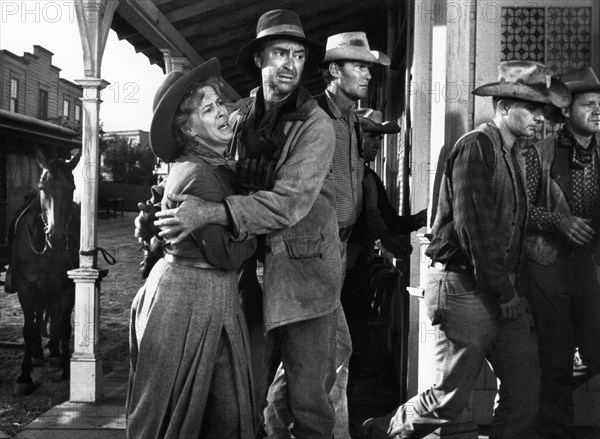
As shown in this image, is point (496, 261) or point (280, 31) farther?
point (496, 261)

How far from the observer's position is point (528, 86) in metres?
3.01

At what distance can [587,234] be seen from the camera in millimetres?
3154

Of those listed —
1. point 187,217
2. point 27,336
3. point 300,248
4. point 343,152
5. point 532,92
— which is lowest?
point 27,336

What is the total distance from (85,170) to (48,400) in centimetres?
159

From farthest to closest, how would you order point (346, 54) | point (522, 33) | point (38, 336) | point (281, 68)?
point (38, 336) → point (522, 33) → point (346, 54) → point (281, 68)

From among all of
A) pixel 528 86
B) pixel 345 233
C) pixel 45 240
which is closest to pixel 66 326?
pixel 45 240

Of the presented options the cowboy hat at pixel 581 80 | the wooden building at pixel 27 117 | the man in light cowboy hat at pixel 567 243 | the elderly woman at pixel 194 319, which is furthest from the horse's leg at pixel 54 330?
the cowboy hat at pixel 581 80

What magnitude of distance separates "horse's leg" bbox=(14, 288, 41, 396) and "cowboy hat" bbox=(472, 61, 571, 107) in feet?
10.8

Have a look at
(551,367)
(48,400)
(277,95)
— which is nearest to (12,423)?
(48,400)

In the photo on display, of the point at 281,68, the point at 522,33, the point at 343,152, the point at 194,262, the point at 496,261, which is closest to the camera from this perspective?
the point at 194,262

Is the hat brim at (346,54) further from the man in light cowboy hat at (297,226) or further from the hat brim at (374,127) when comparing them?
the man in light cowboy hat at (297,226)

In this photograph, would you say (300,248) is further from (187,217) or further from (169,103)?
(169,103)

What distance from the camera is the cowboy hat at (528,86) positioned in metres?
2.99

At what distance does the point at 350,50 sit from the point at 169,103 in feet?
3.93
